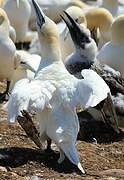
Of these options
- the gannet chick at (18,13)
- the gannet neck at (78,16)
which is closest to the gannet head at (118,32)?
the gannet neck at (78,16)

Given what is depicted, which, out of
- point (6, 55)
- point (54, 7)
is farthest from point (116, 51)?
point (54, 7)

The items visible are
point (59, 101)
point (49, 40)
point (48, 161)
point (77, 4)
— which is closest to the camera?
point (59, 101)

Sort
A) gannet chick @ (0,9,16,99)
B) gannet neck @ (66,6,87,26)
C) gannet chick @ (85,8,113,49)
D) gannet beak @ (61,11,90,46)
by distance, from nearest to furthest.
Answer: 1. gannet beak @ (61,11,90,46)
2. gannet chick @ (0,9,16,99)
3. gannet neck @ (66,6,87,26)
4. gannet chick @ (85,8,113,49)

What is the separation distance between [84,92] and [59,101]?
26cm

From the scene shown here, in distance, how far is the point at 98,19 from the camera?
39.4 ft

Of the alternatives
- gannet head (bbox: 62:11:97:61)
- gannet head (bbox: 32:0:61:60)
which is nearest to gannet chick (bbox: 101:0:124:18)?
gannet head (bbox: 62:11:97:61)

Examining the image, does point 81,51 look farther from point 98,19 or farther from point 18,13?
point 18,13

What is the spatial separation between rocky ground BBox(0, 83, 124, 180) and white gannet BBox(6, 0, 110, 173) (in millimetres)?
139

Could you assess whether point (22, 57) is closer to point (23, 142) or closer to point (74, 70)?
point (74, 70)

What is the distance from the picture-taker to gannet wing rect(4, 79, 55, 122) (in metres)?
6.62

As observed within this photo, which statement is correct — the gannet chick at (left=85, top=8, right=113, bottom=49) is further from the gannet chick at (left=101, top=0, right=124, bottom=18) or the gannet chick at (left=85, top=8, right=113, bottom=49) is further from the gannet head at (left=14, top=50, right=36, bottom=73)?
the gannet chick at (left=101, top=0, right=124, bottom=18)

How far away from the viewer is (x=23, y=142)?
784 cm

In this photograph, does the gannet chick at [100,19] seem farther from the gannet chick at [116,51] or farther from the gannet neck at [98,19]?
the gannet chick at [116,51]

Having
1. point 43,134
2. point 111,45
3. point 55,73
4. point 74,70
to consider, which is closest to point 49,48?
point 55,73
